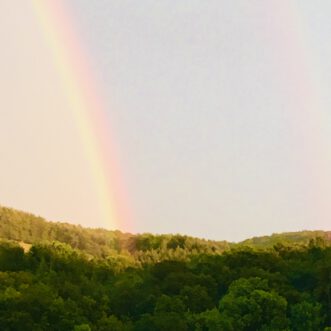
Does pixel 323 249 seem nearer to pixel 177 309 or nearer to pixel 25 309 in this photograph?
pixel 177 309

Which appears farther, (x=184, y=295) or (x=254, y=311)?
(x=184, y=295)

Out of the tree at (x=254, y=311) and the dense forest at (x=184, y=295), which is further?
the tree at (x=254, y=311)

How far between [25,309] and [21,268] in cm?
3252

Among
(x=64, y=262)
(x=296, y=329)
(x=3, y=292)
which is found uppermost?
(x=64, y=262)

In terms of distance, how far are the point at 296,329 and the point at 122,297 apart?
22.8 metres

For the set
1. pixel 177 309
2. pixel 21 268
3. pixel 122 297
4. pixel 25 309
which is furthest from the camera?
pixel 21 268

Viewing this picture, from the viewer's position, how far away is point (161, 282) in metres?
93.9

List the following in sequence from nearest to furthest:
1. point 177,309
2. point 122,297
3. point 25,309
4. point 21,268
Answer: point 25,309 < point 177,309 < point 122,297 < point 21,268

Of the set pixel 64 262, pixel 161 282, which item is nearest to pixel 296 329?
pixel 161 282

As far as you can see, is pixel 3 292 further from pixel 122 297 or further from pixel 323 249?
pixel 323 249

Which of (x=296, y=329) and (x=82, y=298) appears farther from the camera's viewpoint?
(x=82, y=298)

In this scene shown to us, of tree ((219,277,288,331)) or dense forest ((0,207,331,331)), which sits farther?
tree ((219,277,288,331))

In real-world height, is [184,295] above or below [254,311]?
above

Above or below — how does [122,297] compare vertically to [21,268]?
below
